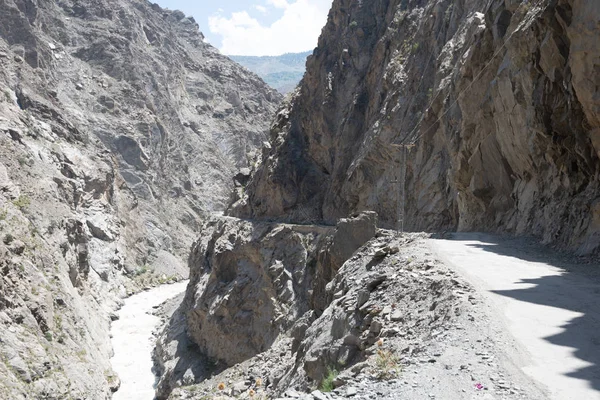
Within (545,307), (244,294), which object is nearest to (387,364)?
(545,307)

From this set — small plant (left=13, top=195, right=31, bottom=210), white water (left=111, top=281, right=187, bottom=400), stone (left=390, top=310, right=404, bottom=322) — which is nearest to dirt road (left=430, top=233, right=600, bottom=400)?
stone (left=390, top=310, right=404, bottom=322)

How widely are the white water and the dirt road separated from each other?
28529mm

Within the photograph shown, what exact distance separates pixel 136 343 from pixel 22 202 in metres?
16.9

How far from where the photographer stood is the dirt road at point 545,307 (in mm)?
6316

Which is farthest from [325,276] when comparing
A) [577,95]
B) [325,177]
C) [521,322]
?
[325,177]

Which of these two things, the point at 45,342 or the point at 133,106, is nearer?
the point at 45,342

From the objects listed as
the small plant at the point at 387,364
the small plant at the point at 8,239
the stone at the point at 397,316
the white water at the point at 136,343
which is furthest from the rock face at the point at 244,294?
the small plant at the point at 387,364

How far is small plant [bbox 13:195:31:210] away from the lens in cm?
3400

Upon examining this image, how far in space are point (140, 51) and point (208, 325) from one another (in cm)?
8720

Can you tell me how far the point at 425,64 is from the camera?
110ft

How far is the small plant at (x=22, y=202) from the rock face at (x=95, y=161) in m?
0.09

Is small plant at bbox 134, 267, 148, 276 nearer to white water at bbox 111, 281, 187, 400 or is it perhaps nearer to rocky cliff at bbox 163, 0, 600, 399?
white water at bbox 111, 281, 187, 400

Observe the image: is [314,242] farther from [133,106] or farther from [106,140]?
[133,106]

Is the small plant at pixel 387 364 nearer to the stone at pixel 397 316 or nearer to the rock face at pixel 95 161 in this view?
the stone at pixel 397 316
